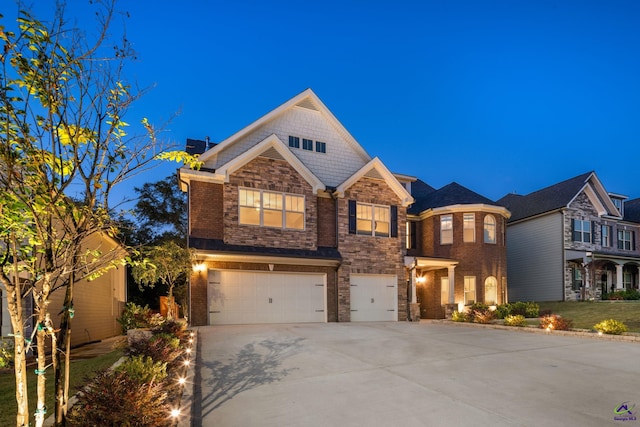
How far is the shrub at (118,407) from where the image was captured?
12.9ft

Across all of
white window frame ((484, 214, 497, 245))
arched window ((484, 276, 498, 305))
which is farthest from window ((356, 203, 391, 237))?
arched window ((484, 276, 498, 305))

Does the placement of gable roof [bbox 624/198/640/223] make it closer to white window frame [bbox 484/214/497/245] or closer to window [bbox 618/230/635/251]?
window [bbox 618/230/635/251]

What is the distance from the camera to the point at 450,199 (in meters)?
22.5

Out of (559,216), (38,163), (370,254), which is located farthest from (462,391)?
(559,216)

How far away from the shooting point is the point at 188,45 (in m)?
8.68

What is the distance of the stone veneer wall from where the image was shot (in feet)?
57.2

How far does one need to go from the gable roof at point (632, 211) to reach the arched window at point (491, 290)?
16.0m

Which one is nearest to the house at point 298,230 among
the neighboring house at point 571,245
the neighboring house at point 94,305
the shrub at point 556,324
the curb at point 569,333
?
the curb at point 569,333

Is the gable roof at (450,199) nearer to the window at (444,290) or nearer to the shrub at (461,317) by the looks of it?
the window at (444,290)

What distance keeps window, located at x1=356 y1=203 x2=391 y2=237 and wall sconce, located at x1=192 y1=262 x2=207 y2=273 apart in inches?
290

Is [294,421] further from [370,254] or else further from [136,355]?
[370,254]

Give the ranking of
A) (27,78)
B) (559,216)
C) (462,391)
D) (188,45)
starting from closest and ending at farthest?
(27,78), (462,391), (188,45), (559,216)

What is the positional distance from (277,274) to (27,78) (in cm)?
1342

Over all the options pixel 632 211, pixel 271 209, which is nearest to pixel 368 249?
pixel 271 209
